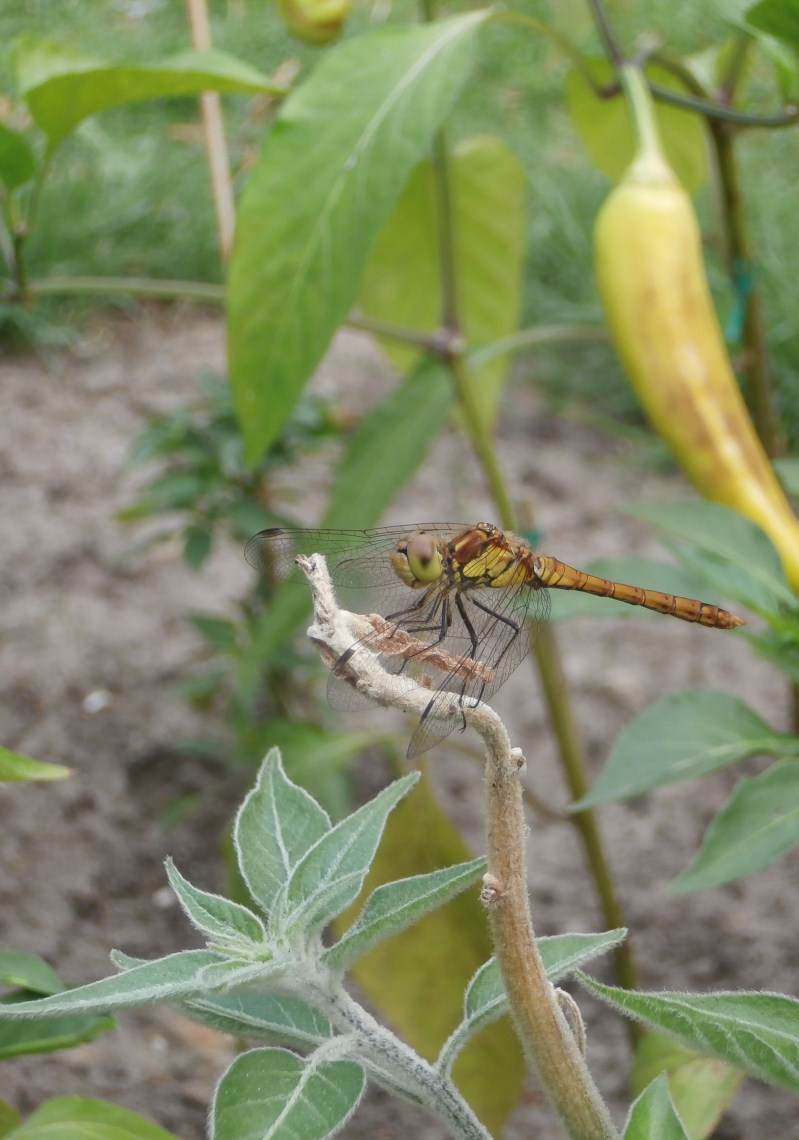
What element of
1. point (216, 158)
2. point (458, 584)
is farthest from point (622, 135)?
point (458, 584)

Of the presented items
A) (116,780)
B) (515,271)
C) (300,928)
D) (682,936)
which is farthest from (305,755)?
(300,928)

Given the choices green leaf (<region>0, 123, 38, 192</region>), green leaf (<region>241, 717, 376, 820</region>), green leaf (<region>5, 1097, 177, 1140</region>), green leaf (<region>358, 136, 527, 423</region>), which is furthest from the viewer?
green leaf (<region>358, 136, 527, 423</region>)

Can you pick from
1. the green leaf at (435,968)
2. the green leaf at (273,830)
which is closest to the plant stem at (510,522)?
the green leaf at (435,968)

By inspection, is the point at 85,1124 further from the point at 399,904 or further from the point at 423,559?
the point at 423,559

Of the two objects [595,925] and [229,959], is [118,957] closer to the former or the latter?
[229,959]

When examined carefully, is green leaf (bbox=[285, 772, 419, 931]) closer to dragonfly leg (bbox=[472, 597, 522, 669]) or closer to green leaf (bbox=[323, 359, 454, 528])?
dragonfly leg (bbox=[472, 597, 522, 669])

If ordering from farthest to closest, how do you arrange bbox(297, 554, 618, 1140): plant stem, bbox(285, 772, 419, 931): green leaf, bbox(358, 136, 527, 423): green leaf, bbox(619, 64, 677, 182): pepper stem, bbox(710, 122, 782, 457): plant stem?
bbox(358, 136, 527, 423): green leaf → bbox(710, 122, 782, 457): plant stem → bbox(619, 64, 677, 182): pepper stem → bbox(285, 772, 419, 931): green leaf → bbox(297, 554, 618, 1140): plant stem

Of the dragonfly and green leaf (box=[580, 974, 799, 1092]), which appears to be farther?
the dragonfly

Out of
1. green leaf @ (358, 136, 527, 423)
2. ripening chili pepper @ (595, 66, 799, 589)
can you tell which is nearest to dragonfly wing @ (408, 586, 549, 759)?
ripening chili pepper @ (595, 66, 799, 589)
